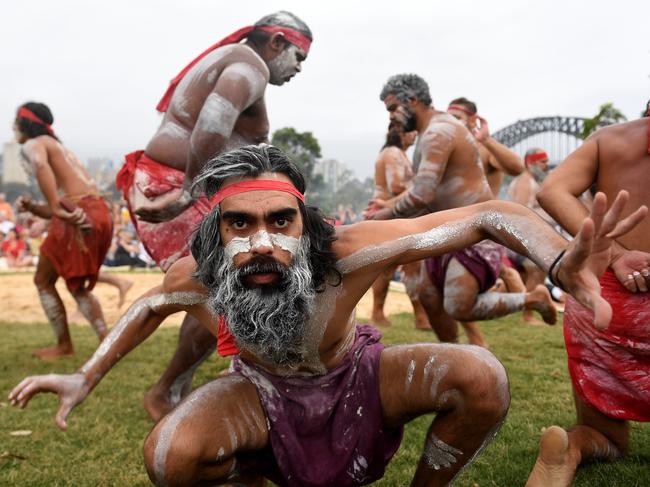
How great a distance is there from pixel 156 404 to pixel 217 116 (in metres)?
1.52

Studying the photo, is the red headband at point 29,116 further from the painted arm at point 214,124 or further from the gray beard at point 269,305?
the gray beard at point 269,305

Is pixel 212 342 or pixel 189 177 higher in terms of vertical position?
pixel 189 177

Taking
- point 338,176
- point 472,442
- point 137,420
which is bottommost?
point 338,176

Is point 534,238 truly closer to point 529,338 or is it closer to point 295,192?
point 295,192

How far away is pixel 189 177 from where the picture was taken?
3.21 m

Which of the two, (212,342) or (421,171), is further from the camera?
(421,171)

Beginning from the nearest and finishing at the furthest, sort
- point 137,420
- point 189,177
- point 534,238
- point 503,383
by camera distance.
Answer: point 534,238, point 503,383, point 189,177, point 137,420

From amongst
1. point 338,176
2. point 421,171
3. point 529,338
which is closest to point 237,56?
point 421,171

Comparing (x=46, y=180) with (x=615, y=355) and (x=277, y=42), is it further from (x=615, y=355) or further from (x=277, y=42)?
(x=615, y=355)

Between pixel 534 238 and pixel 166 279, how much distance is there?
129cm

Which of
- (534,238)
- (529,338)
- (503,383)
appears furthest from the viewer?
(529,338)

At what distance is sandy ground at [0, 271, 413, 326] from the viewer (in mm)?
7711

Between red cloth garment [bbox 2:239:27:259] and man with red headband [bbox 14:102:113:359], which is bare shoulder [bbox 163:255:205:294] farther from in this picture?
red cloth garment [bbox 2:239:27:259]

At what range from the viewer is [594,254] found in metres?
1.65
